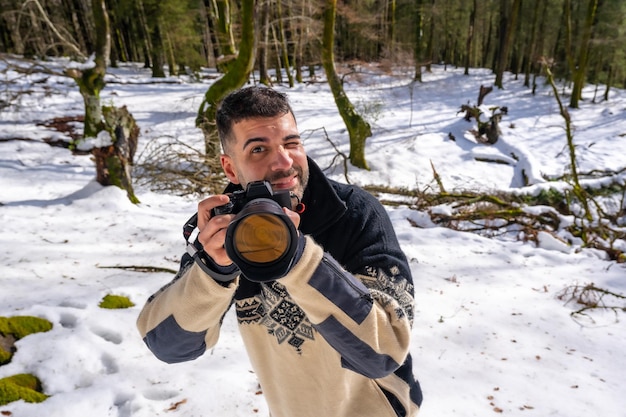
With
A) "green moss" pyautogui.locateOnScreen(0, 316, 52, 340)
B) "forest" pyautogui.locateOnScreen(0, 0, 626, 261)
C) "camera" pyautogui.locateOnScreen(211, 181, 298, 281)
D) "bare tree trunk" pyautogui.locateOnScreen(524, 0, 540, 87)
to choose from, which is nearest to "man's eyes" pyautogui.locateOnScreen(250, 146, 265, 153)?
"camera" pyautogui.locateOnScreen(211, 181, 298, 281)

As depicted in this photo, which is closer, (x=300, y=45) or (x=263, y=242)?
(x=263, y=242)

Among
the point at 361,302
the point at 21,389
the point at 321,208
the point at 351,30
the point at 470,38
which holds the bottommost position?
the point at 21,389

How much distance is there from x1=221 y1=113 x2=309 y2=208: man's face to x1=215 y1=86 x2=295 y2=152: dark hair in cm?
2

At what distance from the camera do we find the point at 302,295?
89cm

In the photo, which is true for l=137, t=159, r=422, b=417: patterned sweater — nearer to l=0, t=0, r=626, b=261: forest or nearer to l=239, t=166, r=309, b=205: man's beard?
l=239, t=166, r=309, b=205: man's beard

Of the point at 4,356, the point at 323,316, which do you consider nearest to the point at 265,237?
the point at 323,316

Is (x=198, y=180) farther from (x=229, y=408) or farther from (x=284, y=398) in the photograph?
(x=284, y=398)

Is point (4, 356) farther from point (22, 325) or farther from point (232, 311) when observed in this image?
point (232, 311)

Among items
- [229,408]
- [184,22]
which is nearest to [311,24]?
[229,408]

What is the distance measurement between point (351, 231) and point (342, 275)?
0.97 feet

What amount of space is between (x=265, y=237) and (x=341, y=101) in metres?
9.93

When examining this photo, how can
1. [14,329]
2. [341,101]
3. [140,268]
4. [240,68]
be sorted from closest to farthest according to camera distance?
[14,329] → [140,268] → [240,68] → [341,101]

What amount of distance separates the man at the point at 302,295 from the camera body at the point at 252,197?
0.03 metres

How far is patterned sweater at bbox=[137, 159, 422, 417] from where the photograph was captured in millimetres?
908
